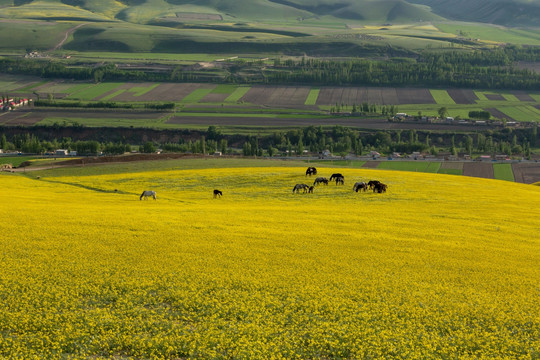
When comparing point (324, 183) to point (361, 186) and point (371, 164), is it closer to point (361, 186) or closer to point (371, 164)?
point (361, 186)

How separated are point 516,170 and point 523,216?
312ft

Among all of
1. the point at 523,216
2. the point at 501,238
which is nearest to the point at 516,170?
the point at 523,216

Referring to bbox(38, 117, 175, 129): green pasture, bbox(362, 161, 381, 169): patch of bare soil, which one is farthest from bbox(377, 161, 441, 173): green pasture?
bbox(38, 117, 175, 129): green pasture

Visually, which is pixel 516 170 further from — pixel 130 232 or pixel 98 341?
pixel 98 341

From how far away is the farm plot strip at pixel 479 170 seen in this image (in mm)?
129125

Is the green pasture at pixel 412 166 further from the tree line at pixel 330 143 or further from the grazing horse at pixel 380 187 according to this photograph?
the grazing horse at pixel 380 187

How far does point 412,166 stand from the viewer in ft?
456

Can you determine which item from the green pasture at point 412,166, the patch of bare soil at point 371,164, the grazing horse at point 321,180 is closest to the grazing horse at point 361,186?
the grazing horse at point 321,180

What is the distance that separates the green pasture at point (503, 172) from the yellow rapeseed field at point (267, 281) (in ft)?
265

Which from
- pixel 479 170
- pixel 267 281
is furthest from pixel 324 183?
pixel 479 170

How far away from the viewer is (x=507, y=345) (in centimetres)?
2494

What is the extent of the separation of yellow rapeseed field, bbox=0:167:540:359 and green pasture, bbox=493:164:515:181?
265 feet

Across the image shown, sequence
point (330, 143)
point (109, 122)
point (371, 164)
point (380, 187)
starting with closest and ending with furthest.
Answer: point (380, 187) → point (371, 164) → point (330, 143) → point (109, 122)

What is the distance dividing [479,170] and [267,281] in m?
117
